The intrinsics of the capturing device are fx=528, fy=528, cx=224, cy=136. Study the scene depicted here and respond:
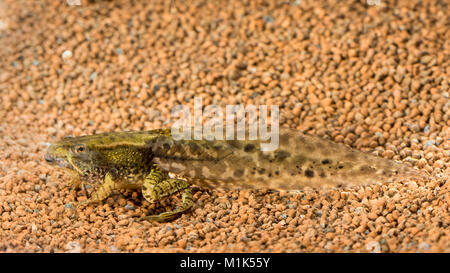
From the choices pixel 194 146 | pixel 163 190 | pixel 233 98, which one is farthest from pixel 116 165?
pixel 233 98

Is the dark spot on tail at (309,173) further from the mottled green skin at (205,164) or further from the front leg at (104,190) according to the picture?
the front leg at (104,190)

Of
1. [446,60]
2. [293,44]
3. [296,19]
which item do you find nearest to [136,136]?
[293,44]

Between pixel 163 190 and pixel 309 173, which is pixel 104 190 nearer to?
pixel 163 190

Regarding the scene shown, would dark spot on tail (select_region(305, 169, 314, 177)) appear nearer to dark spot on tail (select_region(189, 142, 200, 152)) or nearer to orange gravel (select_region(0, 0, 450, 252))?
orange gravel (select_region(0, 0, 450, 252))

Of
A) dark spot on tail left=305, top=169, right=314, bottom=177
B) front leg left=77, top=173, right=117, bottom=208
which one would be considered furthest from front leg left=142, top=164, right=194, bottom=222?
dark spot on tail left=305, top=169, right=314, bottom=177

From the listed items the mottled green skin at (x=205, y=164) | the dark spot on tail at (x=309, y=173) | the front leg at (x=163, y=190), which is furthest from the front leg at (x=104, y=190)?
the dark spot on tail at (x=309, y=173)

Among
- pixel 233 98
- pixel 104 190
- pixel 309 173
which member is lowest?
pixel 104 190

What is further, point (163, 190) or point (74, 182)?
point (74, 182)
